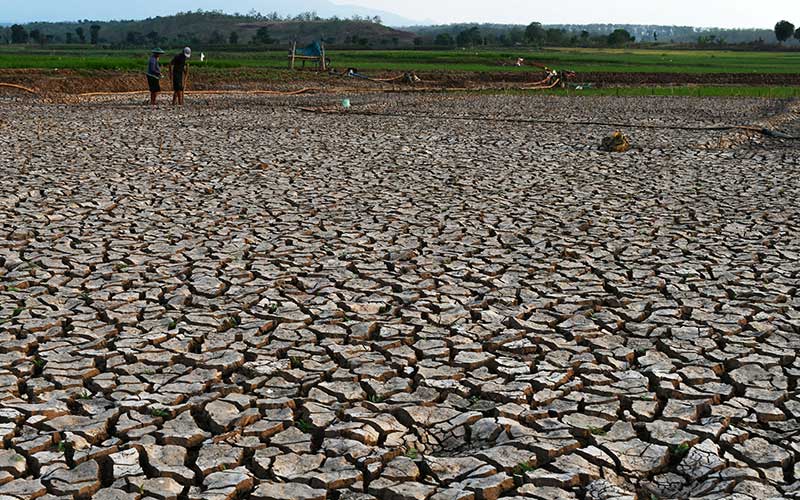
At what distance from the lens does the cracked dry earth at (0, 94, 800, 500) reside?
3.93m

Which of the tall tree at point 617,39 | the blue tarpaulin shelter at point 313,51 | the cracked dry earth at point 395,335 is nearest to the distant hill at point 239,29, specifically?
the tall tree at point 617,39

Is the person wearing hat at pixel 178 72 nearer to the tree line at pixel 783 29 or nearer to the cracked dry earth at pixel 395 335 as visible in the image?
the cracked dry earth at pixel 395 335

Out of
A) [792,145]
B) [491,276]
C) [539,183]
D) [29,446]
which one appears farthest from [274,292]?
[792,145]

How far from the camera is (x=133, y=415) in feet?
14.4

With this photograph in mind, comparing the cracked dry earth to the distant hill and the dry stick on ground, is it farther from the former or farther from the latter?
the distant hill

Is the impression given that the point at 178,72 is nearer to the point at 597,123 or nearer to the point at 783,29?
the point at 597,123

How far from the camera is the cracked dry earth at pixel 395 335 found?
3930mm

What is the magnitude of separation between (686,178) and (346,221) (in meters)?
5.36

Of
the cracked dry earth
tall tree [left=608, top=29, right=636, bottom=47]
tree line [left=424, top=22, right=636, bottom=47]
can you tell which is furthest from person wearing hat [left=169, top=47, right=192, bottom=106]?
tall tree [left=608, top=29, right=636, bottom=47]

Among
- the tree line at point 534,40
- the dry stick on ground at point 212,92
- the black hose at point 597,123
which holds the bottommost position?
the black hose at point 597,123

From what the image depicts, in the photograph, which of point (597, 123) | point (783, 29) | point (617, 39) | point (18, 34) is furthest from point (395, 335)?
point (783, 29)

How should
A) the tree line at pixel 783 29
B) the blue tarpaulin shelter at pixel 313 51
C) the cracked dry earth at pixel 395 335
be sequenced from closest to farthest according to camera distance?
the cracked dry earth at pixel 395 335
the blue tarpaulin shelter at pixel 313 51
the tree line at pixel 783 29

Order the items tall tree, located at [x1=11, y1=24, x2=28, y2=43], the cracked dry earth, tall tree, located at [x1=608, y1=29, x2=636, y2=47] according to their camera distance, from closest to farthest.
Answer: the cracked dry earth, tall tree, located at [x1=11, y1=24, x2=28, y2=43], tall tree, located at [x1=608, y1=29, x2=636, y2=47]

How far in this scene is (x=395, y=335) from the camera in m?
5.61
